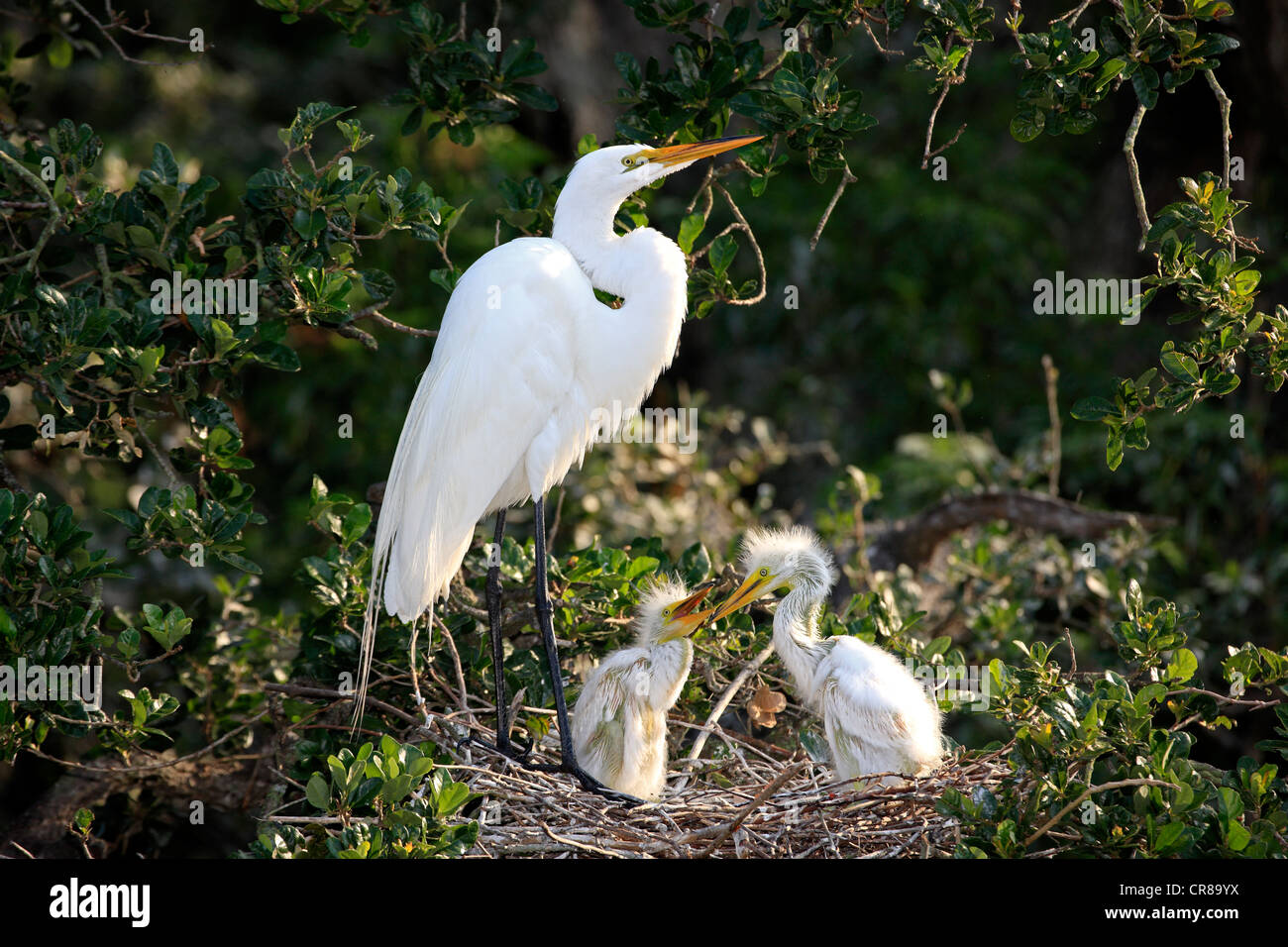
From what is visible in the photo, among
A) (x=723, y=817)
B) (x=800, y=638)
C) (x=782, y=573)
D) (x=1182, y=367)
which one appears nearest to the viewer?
(x=1182, y=367)

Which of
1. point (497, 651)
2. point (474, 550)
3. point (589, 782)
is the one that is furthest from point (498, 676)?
point (474, 550)

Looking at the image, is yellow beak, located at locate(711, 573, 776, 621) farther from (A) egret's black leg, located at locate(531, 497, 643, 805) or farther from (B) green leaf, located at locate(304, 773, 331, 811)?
(B) green leaf, located at locate(304, 773, 331, 811)

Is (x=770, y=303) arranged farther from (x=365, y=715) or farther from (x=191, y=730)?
(x=365, y=715)

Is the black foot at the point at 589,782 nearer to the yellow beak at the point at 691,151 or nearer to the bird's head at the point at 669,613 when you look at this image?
the bird's head at the point at 669,613

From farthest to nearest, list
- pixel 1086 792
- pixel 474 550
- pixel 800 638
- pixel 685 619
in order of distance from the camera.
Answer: pixel 474 550
pixel 800 638
pixel 685 619
pixel 1086 792

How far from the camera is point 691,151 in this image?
9.37 feet

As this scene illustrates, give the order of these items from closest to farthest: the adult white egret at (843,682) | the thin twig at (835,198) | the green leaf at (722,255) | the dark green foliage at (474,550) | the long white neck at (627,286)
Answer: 1. the dark green foliage at (474,550)
2. the thin twig at (835,198)
3. the adult white egret at (843,682)
4. the long white neck at (627,286)
5. the green leaf at (722,255)

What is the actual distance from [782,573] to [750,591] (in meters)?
0.10

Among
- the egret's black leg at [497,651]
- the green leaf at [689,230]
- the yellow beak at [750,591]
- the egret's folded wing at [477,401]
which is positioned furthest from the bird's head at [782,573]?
the green leaf at [689,230]

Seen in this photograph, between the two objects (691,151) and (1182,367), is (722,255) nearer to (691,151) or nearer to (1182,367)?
(691,151)

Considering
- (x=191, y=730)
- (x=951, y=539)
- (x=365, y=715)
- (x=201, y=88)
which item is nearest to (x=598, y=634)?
(x=365, y=715)

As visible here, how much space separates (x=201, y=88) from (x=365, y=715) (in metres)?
6.11

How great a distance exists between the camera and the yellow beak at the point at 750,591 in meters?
3.16

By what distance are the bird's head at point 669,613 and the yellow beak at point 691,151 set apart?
102 centimetres
